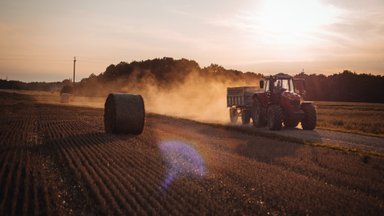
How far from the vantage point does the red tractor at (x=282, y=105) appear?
2038cm

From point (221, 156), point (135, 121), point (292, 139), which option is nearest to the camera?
point (221, 156)

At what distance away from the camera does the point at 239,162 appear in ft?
37.9

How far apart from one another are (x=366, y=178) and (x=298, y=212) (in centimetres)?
354

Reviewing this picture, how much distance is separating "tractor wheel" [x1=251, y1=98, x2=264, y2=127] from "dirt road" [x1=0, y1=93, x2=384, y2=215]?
6.44 m

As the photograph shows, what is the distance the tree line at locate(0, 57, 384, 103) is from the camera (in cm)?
7350

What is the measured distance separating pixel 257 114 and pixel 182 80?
49.1 meters

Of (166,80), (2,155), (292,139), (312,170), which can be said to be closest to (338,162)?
(312,170)

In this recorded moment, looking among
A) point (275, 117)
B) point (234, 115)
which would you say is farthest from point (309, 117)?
point (234, 115)

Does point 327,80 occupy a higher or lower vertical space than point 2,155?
higher

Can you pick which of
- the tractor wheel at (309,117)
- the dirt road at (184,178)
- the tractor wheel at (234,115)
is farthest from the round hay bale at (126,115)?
the tractor wheel at (234,115)

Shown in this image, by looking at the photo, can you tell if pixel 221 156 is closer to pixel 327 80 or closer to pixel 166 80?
pixel 166 80

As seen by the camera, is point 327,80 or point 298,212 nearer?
point 298,212

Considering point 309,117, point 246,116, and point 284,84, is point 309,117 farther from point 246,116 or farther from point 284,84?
point 246,116

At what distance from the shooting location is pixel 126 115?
1778 cm
